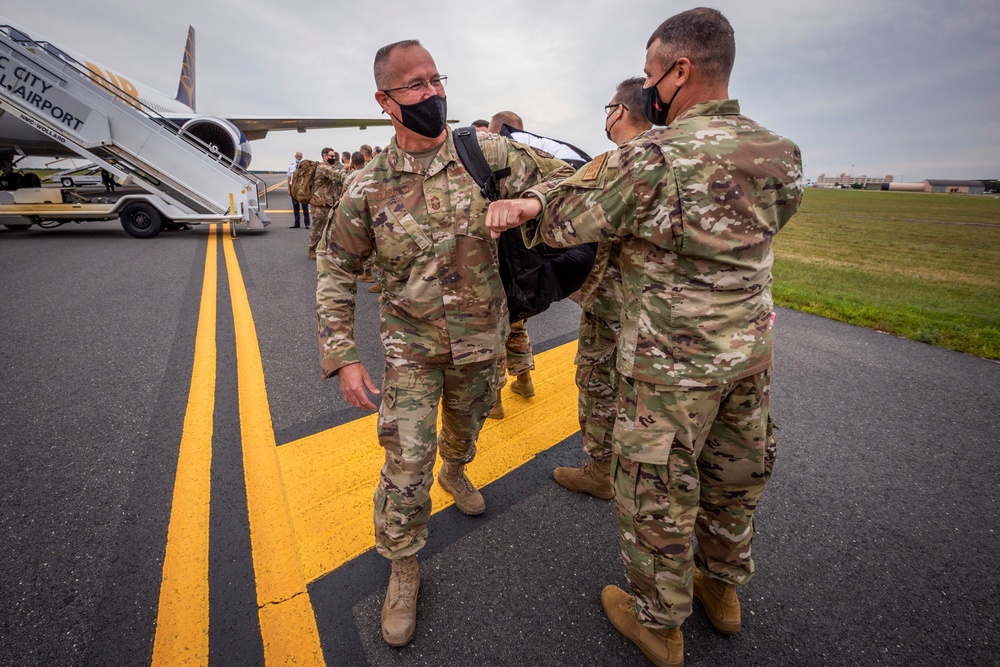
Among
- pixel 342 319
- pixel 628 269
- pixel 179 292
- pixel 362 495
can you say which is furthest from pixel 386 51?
pixel 179 292

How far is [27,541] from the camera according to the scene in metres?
1.96

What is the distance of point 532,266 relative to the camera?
1.88m

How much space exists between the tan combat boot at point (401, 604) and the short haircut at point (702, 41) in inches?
79.4

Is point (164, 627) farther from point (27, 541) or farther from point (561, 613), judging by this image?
point (561, 613)

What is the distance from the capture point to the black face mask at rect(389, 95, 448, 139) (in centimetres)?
177

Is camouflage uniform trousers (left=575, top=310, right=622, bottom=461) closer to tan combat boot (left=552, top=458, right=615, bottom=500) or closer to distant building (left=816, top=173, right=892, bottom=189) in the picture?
tan combat boot (left=552, top=458, right=615, bottom=500)

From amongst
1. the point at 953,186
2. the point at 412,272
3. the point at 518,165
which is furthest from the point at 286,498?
the point at 953,186

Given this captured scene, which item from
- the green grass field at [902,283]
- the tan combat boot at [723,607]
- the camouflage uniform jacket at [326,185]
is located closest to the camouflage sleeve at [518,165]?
the tan combat boot at [723,607]

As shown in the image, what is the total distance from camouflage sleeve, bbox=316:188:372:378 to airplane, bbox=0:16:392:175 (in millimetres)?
10518

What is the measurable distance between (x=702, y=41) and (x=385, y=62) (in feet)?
3.79

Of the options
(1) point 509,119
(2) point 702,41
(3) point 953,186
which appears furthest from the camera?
(3) point 953,186

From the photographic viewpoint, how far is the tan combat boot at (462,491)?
7.42ft

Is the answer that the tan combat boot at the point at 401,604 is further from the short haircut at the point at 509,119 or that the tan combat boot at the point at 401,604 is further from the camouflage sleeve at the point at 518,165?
the short haircut at the point at 509,119

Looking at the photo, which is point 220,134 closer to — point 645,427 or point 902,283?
point 645,427
